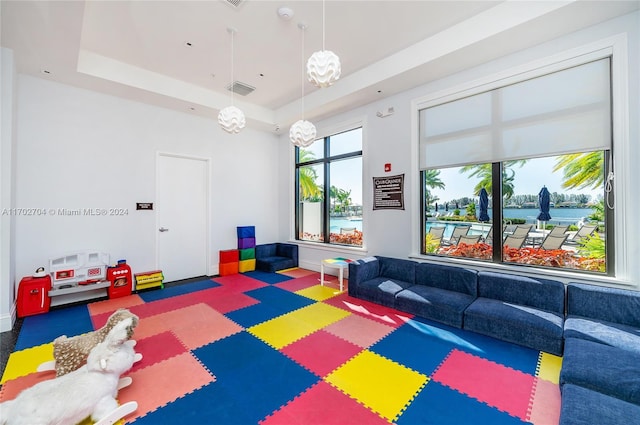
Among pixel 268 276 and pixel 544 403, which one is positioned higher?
pixel 268 276

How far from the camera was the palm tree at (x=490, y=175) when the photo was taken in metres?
3.60

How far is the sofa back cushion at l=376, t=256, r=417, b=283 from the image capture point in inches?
164

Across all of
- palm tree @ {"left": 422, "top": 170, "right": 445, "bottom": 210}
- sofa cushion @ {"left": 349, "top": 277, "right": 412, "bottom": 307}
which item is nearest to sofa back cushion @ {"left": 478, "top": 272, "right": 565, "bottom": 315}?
sofa cushion @ {"left": 349, "top": 277, "right": 412, "bottom": 307}

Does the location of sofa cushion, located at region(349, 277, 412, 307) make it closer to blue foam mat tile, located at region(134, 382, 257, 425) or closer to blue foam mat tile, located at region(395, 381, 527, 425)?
blue foam mat tile, located at region(395, 381, 527, 425)

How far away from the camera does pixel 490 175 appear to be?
3.77 m

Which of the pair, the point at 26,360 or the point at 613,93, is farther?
the point at 613,93

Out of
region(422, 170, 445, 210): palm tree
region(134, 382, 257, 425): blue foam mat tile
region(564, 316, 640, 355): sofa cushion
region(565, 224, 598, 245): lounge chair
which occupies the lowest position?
region(134, 382, 257, 425): blue foam mat tile

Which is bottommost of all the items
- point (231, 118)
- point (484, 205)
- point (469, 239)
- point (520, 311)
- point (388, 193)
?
point (520, 311)

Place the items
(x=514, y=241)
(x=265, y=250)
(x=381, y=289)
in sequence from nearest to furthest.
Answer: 1. (x=514, y=241)
2. (x=381, y=289)
3. (x=265, y=250)

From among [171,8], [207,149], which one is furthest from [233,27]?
[207,149]

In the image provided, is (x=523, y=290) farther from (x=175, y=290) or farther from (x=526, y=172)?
(x=175, y=290)

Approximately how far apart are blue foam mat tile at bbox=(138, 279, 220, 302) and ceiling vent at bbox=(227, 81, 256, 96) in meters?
3.74

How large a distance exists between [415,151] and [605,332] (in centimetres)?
310

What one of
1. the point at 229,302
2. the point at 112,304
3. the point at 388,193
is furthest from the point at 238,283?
the point at 388,193
